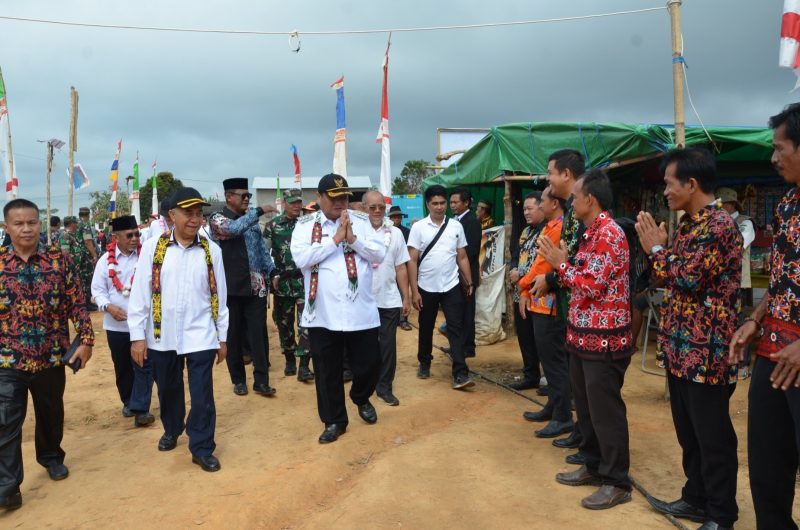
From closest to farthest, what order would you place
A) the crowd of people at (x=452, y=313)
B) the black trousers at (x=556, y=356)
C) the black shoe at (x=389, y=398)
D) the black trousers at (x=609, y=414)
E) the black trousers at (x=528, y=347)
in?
the crowd of people at (x=452, y=313)
the black trousers at (x=609, y=414)
the black trousers at (x=556, y=356)
the black shoe at (x=389, y=398)
the black trousers at (x=528, y=347)

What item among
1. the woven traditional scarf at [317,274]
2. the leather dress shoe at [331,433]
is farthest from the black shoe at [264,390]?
the woven traditional scarf at [317,274]

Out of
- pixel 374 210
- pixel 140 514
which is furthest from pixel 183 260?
pixel 374 210

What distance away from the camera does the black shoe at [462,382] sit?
6.00 m

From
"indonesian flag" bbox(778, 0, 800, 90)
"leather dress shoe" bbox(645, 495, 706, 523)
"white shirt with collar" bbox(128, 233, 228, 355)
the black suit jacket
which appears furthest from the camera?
the black suit jacket

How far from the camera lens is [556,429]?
184 inches

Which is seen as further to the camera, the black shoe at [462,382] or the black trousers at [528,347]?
the black shoe at [462,382]

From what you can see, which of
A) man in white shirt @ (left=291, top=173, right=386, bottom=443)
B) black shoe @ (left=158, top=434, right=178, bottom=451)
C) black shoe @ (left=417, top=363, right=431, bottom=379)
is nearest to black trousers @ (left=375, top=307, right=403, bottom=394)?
black shoe @ (left=417, top=363, right=431, bottom=379)

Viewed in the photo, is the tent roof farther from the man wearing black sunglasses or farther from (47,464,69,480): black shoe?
(47,464,69,480): black shoe

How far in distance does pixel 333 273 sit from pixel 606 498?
2.42 meters

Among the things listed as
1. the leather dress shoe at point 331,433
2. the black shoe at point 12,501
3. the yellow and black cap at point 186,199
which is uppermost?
the yellow and black cap at point 186,199

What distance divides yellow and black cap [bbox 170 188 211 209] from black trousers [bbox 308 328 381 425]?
1.28 meters

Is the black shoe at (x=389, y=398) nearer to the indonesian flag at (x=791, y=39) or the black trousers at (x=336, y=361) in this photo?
the black trousers at (x=336, y=361)

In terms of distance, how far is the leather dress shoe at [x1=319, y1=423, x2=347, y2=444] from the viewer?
14.9 ft

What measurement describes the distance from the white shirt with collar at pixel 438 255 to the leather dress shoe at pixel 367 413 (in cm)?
163
